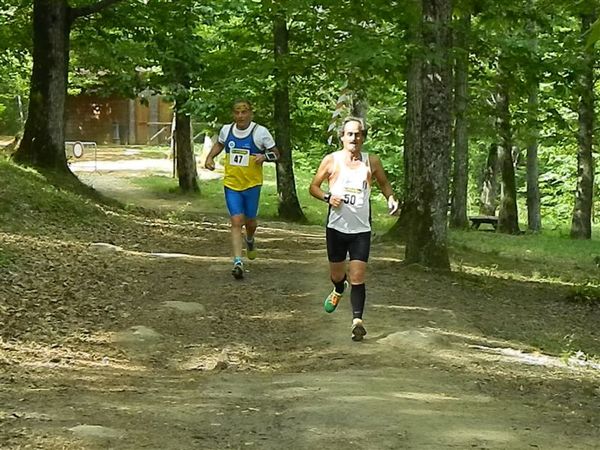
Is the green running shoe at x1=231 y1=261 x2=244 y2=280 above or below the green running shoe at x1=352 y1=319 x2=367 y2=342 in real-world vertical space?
above

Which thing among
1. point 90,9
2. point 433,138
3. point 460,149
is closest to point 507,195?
point 460,149

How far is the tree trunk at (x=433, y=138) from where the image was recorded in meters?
11.4

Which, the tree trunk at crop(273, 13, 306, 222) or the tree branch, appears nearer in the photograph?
the tree branch

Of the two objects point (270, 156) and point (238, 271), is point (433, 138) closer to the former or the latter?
point (270, 156)

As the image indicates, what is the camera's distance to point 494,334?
902 centimetres

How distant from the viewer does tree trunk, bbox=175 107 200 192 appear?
28.4 meters

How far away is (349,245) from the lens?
8.12 meters

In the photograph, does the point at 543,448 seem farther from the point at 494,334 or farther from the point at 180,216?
the point at 180,216

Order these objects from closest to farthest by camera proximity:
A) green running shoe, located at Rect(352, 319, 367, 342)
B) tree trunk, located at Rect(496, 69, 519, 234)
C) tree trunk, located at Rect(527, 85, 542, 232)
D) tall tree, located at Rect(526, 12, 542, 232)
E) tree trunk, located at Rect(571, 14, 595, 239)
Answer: green running shoe, located at Rect(352, 319, 367, 342) → tall tree, located at Rect(526, 12, 542, 232) → tree trunk, located at Rect(571, 14, 595, 239) → tree trunk, located at Rect(527, 85, 542, 232) → tree trunk, located at Rect(496, 69, 519, 234)

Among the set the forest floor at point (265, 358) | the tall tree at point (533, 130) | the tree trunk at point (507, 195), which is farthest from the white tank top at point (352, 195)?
the tree trunk at point (507, 195)

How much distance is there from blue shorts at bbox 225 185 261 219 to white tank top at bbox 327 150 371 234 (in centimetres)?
306

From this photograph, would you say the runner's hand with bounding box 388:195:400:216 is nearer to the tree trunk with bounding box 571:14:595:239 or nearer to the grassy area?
the grassy area

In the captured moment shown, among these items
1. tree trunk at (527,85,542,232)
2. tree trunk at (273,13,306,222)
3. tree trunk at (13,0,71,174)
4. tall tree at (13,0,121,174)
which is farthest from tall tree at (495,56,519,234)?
tree trunk at (13,0,71,174)

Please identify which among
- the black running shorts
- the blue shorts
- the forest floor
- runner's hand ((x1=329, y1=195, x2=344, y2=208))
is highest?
runner's hand ((x1=329, y1=195, x2=344, y2=208))
